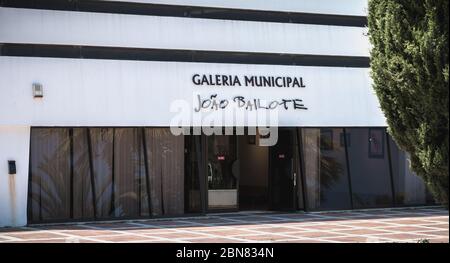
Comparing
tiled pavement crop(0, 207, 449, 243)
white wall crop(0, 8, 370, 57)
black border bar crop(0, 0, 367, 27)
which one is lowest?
tiled pavement crop(0, 207, 449, 243)

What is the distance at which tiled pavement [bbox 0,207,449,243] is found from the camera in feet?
58.6

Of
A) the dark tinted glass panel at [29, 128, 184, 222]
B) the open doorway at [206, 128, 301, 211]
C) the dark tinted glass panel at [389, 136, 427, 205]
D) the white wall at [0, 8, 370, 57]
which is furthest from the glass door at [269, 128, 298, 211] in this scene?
the dark tinted glass panel at [29, 128, 184, 222]

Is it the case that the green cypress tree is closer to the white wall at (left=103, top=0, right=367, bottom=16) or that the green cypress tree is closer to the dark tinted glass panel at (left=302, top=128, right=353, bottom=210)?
the white wall at (left=103, top=0, right=367, bottom=16)

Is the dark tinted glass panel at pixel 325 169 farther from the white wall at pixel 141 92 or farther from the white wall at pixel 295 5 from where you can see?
the white wall at pixel 295 5

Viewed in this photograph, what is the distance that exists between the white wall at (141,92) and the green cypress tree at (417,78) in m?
6.89

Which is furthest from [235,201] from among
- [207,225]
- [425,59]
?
[425,59]

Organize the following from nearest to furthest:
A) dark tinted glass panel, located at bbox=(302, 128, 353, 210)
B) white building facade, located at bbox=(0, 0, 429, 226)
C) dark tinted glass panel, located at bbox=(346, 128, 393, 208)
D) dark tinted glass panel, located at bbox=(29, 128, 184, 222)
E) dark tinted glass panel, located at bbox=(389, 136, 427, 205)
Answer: white building facade, located at bbox=(0, 0, 429, 226) < dark tinted glass panel, located at bbox=(29, 128, 184, 222) < dark tinted glass panel, located at bbox=(302, 128, 353, 210) < dark tinted glass panel, located at bbox=(346, 128, 393, 208) < dark tinted glass panel, located at bbox=(389, 136, 427, 205)

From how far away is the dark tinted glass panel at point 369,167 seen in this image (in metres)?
24.4

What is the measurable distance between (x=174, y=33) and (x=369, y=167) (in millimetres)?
7391

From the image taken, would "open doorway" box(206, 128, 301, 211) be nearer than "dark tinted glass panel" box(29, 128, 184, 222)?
No

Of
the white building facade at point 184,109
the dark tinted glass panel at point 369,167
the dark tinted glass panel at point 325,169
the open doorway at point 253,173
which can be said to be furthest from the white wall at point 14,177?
the dark tinted glass panel at point 369,167

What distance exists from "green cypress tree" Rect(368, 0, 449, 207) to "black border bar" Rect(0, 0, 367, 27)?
7236mm
